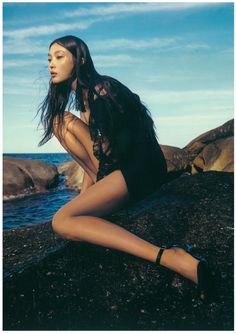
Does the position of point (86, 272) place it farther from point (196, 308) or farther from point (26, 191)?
point (26, 191)

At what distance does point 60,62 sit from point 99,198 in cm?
131

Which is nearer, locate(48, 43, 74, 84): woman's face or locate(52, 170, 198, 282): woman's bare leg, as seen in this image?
locate(52, 170, 198, 282): woman's bare leg

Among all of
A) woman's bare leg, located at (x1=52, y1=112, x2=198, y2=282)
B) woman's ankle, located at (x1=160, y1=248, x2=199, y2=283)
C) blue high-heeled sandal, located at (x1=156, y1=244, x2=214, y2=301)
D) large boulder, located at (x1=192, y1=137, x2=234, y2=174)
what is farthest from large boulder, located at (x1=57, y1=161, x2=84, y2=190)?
blue high-heeled sandal, located at (x1=156, y1=244, x2=214, y2=301)

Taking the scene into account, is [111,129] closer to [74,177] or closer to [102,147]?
[102,147]

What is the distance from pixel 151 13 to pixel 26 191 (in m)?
8.94

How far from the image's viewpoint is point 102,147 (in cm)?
341

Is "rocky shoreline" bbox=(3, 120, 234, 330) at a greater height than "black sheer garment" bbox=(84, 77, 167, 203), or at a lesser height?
lesser

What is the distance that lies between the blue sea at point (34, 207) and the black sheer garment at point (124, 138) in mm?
5617

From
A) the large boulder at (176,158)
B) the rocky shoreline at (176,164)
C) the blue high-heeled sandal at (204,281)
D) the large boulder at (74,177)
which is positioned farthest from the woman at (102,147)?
the large boulder at (74,177)

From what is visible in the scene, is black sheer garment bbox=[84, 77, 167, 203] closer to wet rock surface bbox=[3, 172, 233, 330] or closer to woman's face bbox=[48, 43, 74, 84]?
woman's face bbox=[48, 43, 74, 84]

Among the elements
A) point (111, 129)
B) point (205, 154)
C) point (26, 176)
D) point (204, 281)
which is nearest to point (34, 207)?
point (26, 176)

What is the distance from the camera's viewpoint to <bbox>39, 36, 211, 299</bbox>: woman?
3.16 m

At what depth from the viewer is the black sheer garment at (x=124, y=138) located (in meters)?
3.32

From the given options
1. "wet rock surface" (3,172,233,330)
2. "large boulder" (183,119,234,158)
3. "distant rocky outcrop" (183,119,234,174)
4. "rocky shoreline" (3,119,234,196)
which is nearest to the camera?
"wet rock surface" (3,172,233,330)
